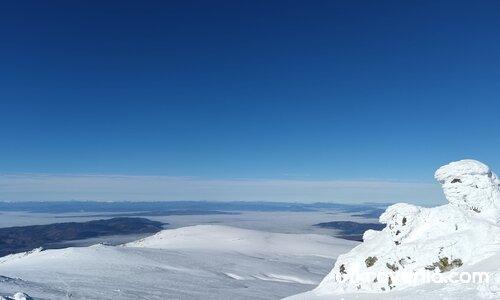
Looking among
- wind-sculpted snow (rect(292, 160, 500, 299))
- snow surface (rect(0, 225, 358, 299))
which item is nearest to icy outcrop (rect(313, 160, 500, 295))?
wind-sculpted snow (rect(292, 160, 500, 299))

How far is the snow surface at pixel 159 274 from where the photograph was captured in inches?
1035

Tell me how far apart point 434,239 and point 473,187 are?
3.00 meters

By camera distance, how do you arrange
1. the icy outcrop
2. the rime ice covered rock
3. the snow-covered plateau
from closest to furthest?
the snow-covered plateau
the icy outcrop
the rime ice covered rock

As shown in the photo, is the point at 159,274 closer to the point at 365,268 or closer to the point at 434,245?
the point at 365,268

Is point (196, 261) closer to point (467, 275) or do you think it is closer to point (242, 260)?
point (242, 260)

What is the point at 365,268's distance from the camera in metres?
16.5

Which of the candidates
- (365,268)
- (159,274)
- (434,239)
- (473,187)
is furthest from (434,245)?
(159,274)

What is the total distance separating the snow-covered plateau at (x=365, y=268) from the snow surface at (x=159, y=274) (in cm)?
8

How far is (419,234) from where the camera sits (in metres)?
16.2

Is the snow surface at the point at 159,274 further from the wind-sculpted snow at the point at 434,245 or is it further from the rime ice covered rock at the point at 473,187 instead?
the rime ice covered rock at the point at 473,187

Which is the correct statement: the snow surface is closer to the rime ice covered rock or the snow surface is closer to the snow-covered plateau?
the snow-covered plateau

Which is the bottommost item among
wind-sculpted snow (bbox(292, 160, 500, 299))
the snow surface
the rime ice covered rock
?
the snow surface

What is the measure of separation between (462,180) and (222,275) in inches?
1067

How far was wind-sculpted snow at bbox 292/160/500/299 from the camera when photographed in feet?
46.9
